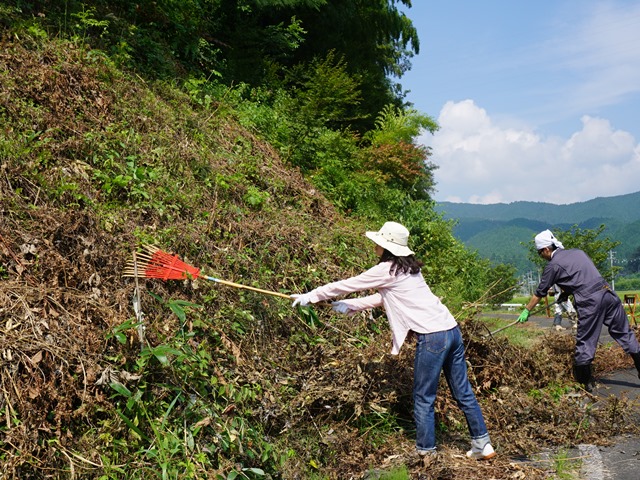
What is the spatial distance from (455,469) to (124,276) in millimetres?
3167

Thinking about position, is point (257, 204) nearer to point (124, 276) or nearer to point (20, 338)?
point (124, 276)

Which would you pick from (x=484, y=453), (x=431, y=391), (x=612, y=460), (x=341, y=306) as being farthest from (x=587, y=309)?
(x=341, y=306)

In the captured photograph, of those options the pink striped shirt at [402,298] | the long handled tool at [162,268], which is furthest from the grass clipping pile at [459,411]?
the long handled tool at [162,268]

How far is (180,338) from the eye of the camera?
4660 millimetres

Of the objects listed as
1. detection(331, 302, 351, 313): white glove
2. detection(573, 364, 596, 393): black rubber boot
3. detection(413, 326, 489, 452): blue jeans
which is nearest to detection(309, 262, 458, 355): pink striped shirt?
detection(413, 326, 489, 452): blue jeans

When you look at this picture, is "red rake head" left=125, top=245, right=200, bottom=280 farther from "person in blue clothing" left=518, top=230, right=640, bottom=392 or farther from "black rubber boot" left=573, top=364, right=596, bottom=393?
"black rubber boot" left=573, top=364, right=596, bottom=393

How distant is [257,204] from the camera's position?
7.33 meters

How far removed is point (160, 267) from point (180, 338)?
2.38 feet

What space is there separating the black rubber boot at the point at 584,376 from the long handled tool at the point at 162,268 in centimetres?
376

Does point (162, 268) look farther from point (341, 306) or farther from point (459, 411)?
point (459, 411)

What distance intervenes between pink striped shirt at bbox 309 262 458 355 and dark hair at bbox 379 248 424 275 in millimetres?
34

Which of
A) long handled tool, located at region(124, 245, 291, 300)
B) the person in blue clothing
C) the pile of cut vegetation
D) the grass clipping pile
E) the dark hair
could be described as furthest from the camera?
the person in blue clothing

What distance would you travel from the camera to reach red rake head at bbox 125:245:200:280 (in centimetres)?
499

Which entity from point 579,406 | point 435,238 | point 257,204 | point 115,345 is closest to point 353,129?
point 435,238
